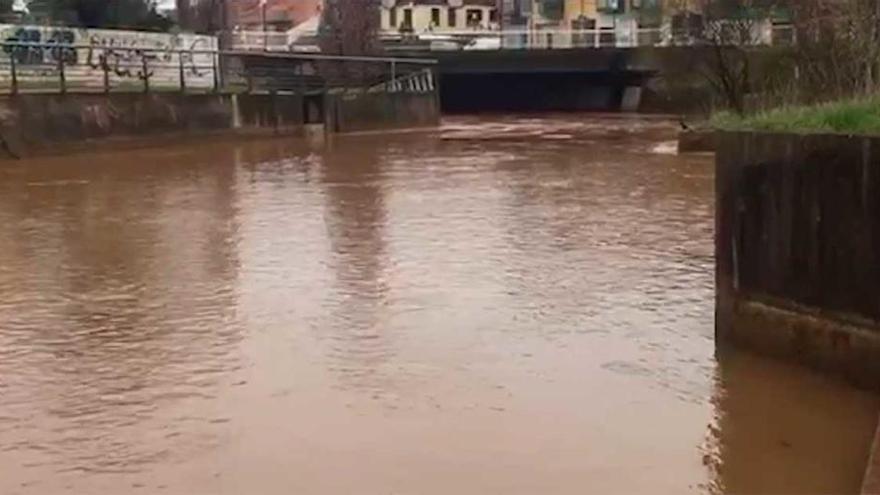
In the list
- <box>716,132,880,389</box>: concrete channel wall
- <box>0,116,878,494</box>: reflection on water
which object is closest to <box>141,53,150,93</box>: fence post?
<box>0,116,878,494</box>: reflection on water

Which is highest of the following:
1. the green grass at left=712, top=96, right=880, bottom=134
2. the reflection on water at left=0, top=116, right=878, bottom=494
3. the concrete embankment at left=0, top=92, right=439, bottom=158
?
the green grass at left=712, top=96, right=880, bottom=134

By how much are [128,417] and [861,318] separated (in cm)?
400

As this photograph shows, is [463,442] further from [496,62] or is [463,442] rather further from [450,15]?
[450,15]

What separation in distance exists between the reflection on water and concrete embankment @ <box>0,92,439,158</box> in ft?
37.0

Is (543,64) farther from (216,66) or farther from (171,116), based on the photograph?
(171,116)

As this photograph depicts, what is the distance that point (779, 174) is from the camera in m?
7.80

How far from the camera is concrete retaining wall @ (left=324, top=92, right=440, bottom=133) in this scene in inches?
1524

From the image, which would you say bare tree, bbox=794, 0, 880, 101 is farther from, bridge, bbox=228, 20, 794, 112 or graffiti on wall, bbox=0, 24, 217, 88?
bridge, bbox=228, 20, 794, 112

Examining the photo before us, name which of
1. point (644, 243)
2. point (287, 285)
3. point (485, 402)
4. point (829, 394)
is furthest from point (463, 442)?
point (644, 243)

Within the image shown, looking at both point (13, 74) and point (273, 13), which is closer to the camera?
point (13, 74)

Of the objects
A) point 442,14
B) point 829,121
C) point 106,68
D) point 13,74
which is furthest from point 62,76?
point 442,14

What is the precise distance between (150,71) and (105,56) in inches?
102

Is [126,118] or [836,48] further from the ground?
[836,48]

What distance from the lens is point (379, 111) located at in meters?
40.7
